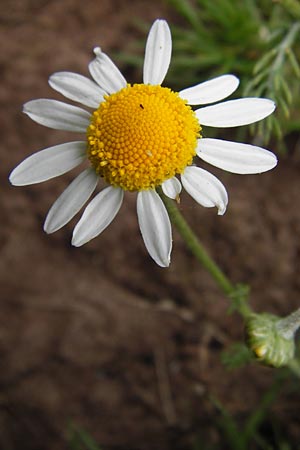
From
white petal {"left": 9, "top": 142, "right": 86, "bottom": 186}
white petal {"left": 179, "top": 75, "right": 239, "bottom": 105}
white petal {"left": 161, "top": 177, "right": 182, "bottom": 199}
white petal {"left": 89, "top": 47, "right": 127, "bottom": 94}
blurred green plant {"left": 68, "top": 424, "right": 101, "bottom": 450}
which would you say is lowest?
blurred green plant {"left": 68, "top": 424, "right": 101, "bottom": 450}

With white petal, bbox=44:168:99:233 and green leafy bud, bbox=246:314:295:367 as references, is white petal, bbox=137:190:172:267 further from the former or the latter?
green leafy bud, bbox=246:314:295:367

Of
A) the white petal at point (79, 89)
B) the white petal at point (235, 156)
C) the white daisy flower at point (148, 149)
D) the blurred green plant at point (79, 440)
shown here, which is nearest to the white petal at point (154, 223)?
the white daisy flower at point (148, 149)

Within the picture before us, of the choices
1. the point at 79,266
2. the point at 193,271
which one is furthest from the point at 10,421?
the point at 193,271

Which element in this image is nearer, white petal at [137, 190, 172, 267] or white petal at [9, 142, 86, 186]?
white petal at [137, 190, 172, 267]

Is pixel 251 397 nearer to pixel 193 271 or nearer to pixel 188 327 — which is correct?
pixel 188 327

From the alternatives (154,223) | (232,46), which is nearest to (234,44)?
(232,46)

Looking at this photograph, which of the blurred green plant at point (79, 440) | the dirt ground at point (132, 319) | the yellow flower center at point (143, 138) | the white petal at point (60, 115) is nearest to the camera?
the yellow flower center at point (143, 138)

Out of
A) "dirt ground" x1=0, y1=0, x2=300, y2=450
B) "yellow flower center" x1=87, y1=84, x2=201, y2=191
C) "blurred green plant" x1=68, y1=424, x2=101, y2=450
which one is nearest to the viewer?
"yellow flower center" x1=87, y1=84, x2=201, y2=191

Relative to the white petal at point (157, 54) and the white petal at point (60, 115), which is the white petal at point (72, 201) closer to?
the white petal at point (60, 115)

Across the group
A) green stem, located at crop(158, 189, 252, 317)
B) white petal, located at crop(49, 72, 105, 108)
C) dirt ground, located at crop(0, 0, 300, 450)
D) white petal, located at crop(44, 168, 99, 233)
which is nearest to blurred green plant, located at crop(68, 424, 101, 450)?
dirt ground, located at crop(0, 0, 300, 450)
